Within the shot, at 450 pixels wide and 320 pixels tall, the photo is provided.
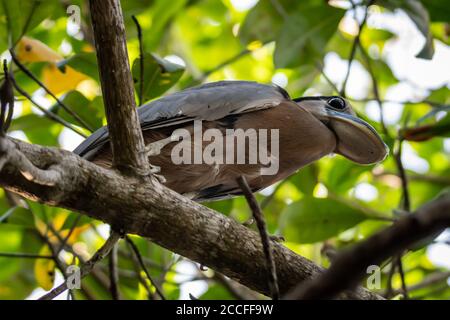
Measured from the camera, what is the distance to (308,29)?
3.75 metres

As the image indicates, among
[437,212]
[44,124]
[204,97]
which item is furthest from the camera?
[44,124]

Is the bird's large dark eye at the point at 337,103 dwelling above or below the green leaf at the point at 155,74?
below

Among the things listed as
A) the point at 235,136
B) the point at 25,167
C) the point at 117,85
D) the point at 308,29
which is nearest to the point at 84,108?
the point at 235,136

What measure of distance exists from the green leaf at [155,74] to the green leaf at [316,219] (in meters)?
0.94

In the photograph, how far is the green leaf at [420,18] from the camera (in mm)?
3445

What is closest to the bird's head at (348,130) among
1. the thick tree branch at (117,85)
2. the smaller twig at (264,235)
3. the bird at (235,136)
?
the bird at (235,136)

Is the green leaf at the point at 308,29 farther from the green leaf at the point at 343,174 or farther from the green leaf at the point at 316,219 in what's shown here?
the green leaf at the point at 316,219

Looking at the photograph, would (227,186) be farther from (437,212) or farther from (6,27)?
(437,212)

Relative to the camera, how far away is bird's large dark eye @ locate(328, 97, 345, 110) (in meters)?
3.35

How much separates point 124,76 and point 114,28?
15 centimetres

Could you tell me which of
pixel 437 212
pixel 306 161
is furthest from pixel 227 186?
A: pixel 437 212

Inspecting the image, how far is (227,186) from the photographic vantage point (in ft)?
10.8

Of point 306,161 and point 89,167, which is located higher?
point 306,161
